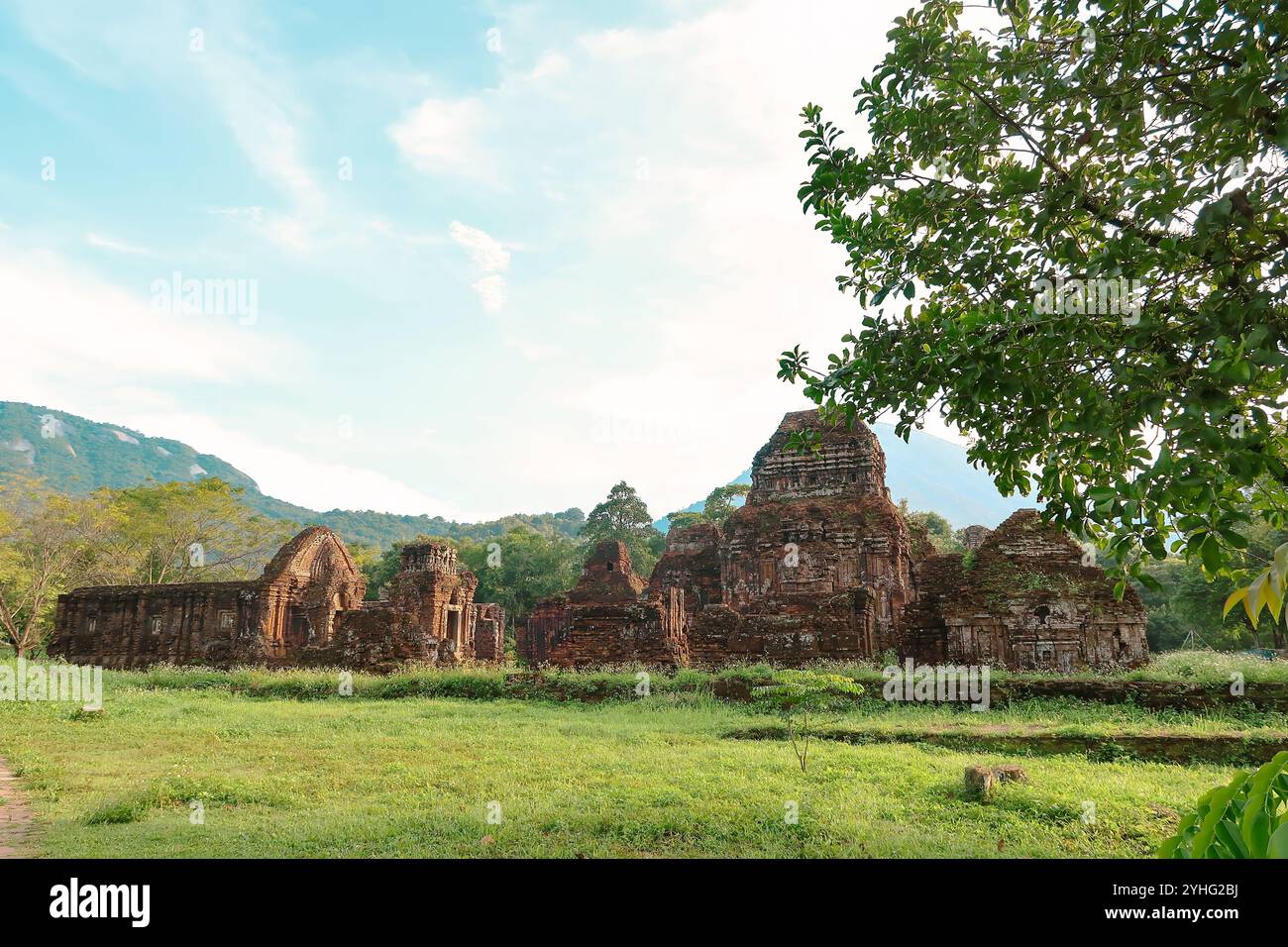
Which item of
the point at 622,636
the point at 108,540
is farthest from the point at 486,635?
the point at 108,540

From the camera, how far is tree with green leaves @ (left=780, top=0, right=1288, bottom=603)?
11.3ft

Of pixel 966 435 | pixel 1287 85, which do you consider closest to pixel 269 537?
pixel 966 435

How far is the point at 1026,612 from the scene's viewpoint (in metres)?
15.5

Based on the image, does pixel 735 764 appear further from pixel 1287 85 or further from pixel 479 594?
pixel 479 594

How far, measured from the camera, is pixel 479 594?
4791cm

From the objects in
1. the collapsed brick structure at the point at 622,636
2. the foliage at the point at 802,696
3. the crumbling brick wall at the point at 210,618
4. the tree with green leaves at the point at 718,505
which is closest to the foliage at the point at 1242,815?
the foliage at the point at 802,696

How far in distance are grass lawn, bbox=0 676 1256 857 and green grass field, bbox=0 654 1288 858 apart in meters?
0.03

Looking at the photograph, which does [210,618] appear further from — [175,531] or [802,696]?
[802,696]

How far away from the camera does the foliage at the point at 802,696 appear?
873 cm

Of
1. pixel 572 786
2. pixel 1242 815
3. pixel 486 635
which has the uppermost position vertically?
pixel 1242 815

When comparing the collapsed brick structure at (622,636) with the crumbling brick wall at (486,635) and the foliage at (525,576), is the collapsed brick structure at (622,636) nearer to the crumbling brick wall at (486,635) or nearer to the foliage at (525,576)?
the crumbling brick wall at (486,635)

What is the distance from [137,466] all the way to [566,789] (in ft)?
419
